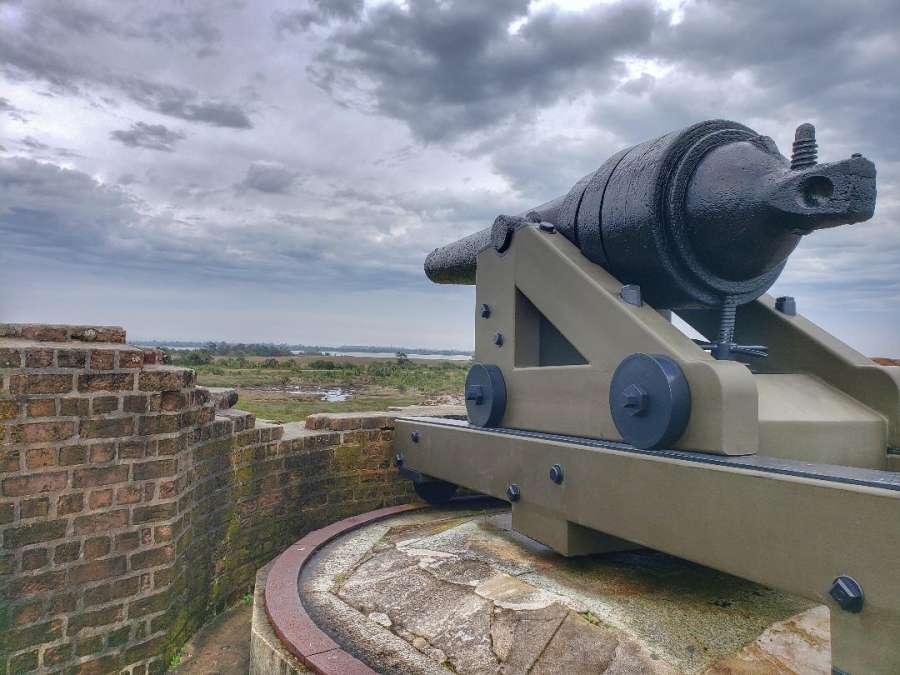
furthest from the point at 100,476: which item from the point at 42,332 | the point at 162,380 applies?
the point at 42,332

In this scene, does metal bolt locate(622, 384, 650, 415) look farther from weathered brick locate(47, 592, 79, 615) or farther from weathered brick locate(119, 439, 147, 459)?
weathered brick locate(47, 592, 79, 615)

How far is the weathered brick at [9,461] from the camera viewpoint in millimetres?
3232

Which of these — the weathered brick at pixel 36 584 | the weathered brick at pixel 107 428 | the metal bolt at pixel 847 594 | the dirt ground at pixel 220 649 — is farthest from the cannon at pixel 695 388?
the weathered brick at pixel 36 584

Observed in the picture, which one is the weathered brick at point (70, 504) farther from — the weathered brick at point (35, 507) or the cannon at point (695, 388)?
the cannon at point (695, 388)

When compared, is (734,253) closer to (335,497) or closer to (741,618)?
(741,618)

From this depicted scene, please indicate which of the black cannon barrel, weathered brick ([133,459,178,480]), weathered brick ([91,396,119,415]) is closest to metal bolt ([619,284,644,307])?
the black cannon barrel

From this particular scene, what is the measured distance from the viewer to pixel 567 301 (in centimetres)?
377

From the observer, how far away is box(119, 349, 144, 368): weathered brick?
141 inches

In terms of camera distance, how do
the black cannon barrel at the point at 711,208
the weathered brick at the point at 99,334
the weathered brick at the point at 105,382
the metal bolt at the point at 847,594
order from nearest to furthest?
the metal bolt at the point at 847,594, the black cannon barrel at the point at 711,208, the weathered brick at the point at 105,382, the weathered brick at the point at 99,334

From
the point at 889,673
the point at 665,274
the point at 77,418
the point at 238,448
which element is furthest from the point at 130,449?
the point at 889,673

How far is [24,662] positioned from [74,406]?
1215mm

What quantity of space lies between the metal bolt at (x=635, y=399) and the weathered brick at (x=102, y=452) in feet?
8.42

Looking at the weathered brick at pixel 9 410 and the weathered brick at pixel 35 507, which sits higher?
the weathered brick at pixel 9 410

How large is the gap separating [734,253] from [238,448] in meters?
3.32
